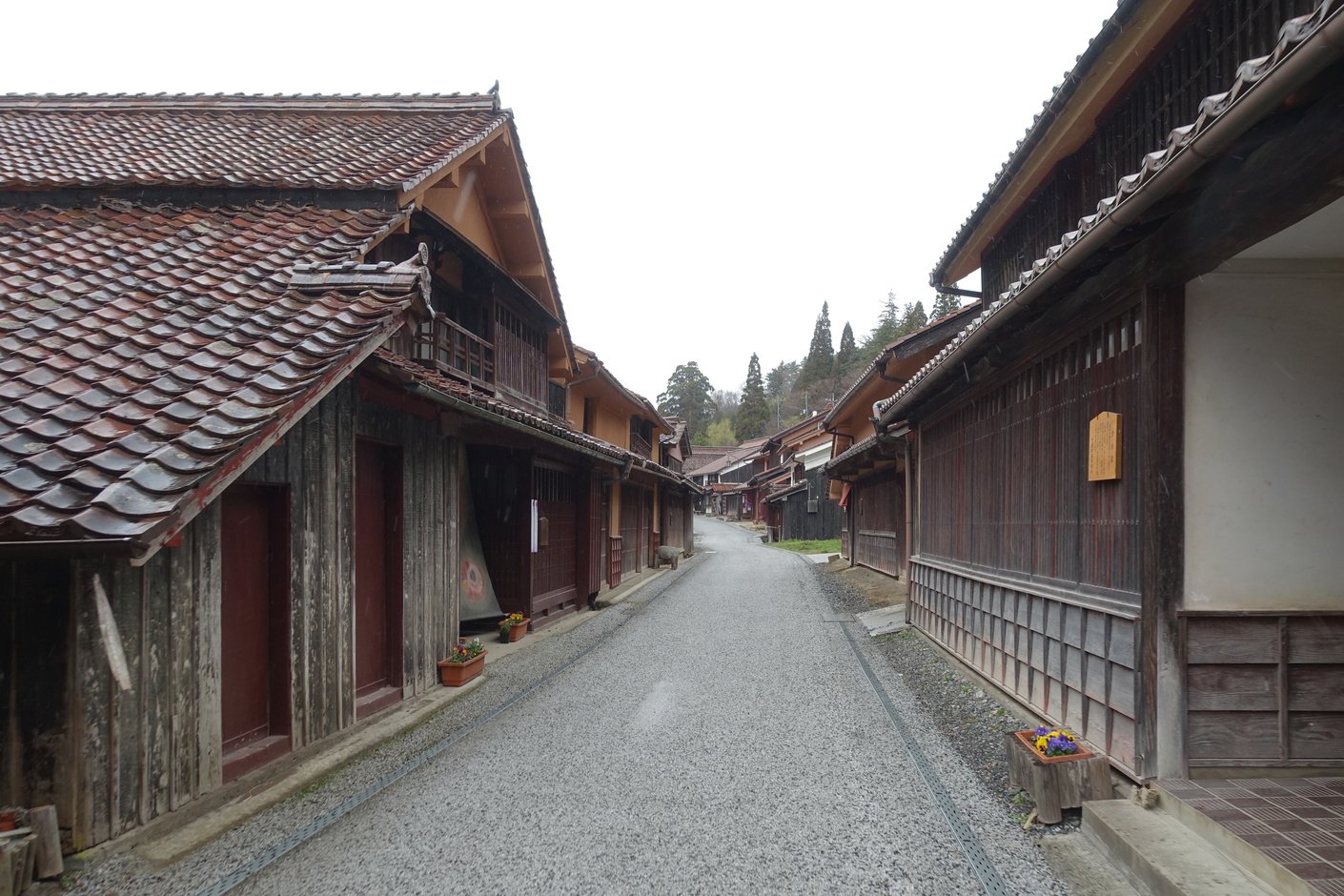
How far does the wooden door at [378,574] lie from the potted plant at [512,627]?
3.34 m

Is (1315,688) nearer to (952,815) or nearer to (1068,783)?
(1068,783)

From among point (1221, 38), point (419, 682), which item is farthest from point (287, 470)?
point (1221, 38)

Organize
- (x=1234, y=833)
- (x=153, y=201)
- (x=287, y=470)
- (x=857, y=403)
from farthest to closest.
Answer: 1. (x=857, y=403)
2. (x=153, y=201)
3. (x=287, y=470)
4. (x=1234, y=833)

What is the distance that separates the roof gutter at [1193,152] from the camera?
2.31 meters

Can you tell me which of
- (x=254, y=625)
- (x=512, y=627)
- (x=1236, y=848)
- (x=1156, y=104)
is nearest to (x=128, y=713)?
(x=254, y=625)

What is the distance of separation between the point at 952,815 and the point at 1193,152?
384 centimetres

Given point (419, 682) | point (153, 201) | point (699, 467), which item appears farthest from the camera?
point (699, 467)

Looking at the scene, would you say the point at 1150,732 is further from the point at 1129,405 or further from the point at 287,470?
the point at 287,470

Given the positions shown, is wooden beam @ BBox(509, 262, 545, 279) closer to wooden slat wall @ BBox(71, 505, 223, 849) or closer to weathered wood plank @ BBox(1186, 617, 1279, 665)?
wooden slat wall @ BBox(71, 505, 223, 849)

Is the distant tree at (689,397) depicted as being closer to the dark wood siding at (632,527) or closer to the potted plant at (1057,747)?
the dark wood siding at (632,527)

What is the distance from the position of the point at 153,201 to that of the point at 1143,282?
8.48 metres

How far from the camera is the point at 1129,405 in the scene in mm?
4590

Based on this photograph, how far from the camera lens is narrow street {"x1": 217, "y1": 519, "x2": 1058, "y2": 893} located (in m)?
3.82

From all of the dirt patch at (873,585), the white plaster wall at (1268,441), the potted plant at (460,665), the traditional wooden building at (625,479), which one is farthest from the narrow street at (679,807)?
the traditional wooden building at (625,479)
